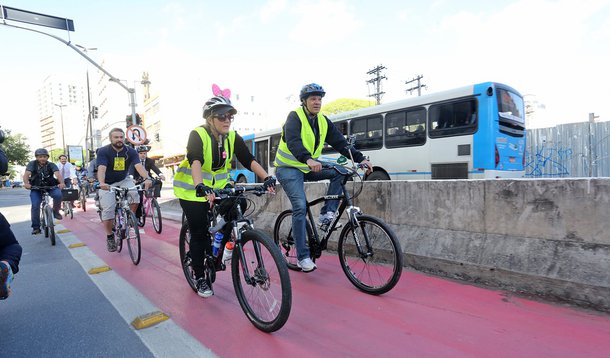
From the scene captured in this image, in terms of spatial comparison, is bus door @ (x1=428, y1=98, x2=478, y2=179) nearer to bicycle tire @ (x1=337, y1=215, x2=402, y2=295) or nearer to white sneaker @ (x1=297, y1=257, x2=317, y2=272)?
bicycle tire @ (x1=337, y1=215, x2=402, y2=295)

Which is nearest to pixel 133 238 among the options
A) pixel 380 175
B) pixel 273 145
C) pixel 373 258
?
pixel 373 258

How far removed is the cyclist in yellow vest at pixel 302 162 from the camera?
11.2ft

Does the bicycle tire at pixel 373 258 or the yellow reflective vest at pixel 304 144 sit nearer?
the bicycle tire at pixel 373 258

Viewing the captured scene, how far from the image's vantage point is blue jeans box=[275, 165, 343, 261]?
11.3 feet

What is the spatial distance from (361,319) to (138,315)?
184 cm

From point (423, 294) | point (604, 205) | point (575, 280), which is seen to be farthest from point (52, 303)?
point (604, 205)

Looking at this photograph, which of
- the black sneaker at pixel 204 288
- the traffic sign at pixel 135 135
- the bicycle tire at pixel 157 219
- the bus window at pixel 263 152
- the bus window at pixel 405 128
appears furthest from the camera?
the bus window at pixel 263 152

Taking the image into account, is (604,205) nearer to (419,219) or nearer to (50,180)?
(419,219)

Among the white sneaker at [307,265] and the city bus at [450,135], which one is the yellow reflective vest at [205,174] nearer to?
the white sneaker at [307,265]

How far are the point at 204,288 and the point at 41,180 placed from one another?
18.4 feet

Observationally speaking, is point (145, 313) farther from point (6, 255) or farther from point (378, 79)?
point (378, 79)

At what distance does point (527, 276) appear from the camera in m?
2.90

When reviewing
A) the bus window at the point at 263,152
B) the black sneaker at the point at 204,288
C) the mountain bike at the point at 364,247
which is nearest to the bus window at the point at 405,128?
the bus window at the point at 263,152

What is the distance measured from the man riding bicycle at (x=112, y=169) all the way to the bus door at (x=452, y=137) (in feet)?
24.0
